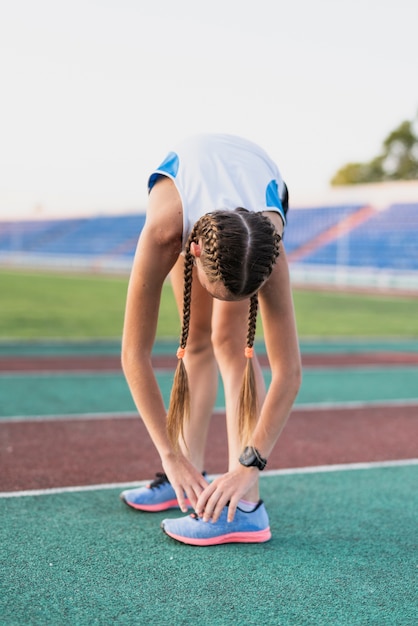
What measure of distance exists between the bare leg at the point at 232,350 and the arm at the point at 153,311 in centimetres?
39

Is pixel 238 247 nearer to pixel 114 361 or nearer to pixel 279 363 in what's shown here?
pixel 279 363

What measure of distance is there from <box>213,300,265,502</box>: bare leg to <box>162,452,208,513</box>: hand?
1.08 feet

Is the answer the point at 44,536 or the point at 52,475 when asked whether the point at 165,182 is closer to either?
the point at 44,536

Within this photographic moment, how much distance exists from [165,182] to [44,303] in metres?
15.4

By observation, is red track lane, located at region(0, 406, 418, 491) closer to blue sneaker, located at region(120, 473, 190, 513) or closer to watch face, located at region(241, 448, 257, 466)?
blue sneaker, located at region(120, 473, 190, 513)

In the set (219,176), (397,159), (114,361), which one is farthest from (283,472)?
(397,159)

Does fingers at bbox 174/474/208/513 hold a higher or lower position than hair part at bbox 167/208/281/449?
lower

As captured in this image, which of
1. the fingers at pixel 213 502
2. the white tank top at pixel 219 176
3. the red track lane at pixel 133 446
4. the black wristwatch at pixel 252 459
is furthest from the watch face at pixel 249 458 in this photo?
the red track lane at pixel 133 446

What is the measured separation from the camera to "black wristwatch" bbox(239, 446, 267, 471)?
294 centimetres

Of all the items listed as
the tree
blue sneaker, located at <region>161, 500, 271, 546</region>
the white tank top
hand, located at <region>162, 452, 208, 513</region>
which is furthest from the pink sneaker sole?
the tree

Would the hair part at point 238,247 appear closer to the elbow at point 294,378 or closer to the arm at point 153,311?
the arm at point 153,311

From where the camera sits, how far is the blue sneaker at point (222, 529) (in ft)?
10.2

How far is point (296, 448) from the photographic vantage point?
496 centimetres

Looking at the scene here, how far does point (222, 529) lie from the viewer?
10.3ft
